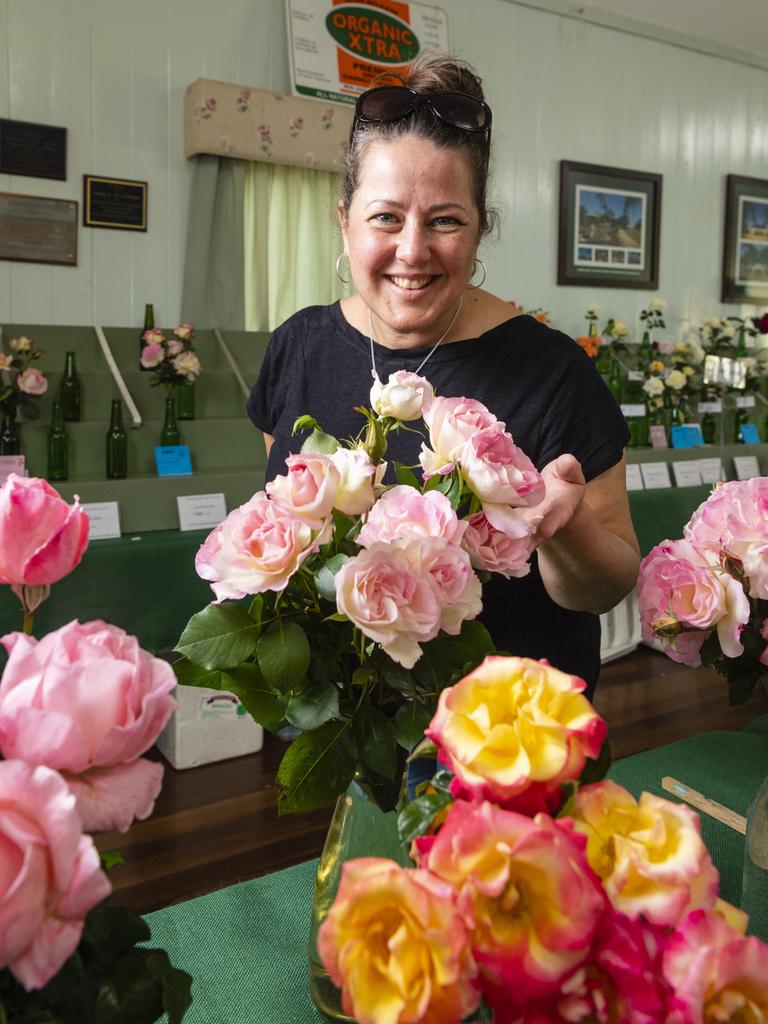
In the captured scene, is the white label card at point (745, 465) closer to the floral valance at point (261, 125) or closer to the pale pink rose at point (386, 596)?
the floral valance at point (261, 125)

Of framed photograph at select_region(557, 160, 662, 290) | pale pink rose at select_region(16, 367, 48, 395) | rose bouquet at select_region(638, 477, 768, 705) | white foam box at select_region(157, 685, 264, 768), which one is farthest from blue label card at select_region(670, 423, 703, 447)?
rose bouquet at select_region(638, 477, 768, 705)

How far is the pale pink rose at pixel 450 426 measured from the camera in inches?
24.7

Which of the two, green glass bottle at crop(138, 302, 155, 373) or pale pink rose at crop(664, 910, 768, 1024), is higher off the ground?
green glass bottle at crop(138, 302, 155, 373)

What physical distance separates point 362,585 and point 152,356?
122 inches

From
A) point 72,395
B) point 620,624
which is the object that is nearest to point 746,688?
point 72,395

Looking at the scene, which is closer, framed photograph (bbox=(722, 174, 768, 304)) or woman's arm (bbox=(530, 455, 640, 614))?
woman's arm (bbox=(530, 455, 640, 614))

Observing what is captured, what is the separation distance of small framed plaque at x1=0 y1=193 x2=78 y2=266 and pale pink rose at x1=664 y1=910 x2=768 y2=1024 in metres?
4.01

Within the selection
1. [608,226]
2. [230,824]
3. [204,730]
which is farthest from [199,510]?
[608,226]

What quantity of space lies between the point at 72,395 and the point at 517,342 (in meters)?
2.57

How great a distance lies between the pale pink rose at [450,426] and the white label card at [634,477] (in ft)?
11.8

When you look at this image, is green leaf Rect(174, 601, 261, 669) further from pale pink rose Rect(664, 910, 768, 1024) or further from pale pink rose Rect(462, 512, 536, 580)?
pale pink rose Rect(664, 910, 768, 1024)

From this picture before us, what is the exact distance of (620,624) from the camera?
4.13 m

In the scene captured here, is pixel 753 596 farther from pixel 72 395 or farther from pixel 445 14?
pixel 445 14

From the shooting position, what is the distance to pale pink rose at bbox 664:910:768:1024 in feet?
1.08
